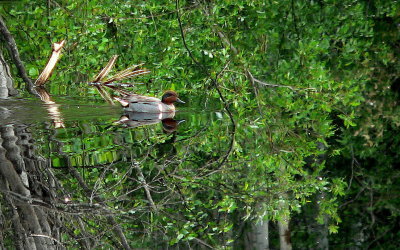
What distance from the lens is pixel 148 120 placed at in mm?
8305

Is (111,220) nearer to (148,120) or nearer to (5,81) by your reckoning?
(148,120)

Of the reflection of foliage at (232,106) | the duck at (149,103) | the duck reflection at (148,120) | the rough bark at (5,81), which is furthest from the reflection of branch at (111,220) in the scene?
the rough bark at (5,81)

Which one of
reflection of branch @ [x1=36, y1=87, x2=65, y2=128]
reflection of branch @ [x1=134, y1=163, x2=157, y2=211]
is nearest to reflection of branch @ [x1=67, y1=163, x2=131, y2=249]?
reflection of branch @ [x1=134, y1=163, x2=157, y2=211]

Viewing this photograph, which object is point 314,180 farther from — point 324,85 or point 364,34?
point 364,34

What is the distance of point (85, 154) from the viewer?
251 inches

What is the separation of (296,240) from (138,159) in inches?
165

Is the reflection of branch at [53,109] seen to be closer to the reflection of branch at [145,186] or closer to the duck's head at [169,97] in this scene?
the duck's head at [169,97]

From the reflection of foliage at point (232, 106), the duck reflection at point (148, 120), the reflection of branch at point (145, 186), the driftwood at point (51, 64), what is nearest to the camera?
the reflection of branch at point (145, 186)

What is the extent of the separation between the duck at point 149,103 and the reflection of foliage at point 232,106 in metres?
0.35

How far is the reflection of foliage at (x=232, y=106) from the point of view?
245 inches

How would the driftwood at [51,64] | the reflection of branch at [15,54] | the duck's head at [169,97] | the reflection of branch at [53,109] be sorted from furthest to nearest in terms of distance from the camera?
the reflection of branch at [15,54] < the duck's head at [169,97] < the driftwood at [51,64] < the reflection of branch at [53,109]

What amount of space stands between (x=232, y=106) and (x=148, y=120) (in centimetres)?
124

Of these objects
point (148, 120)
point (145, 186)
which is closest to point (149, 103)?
point (148, 120)

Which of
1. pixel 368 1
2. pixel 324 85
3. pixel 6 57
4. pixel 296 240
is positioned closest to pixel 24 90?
pixel 6 57
